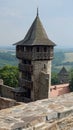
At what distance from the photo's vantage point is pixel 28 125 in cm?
419

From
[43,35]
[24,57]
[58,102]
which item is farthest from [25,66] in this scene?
[58,102]

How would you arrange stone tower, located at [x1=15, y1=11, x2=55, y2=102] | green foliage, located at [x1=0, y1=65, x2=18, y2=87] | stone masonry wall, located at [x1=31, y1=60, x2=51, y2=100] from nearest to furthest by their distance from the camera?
stone tower, located at [x1=15, y1=11, x2=55, y2=102]
stone masonry wall, located at [x1=31, y1=60, x2=51, y2=100]
green foliage, located at [x1=0, y1=65, x2=18, y2=87]

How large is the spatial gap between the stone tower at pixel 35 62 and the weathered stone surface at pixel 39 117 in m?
21.7

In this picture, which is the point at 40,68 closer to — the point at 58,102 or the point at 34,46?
the point at 34,46

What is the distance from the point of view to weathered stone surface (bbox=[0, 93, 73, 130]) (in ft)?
13.8

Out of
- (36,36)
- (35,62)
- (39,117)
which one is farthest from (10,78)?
(39,117)

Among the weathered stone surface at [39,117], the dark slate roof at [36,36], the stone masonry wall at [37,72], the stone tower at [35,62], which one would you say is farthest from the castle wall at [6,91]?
the weathered stone surface at [39,117]

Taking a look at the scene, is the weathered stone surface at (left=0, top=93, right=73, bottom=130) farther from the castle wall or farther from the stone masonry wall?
the castle wall

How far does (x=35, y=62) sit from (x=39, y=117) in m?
23.3

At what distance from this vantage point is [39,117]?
4488 millimetres

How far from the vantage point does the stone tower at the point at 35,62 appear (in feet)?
91.0

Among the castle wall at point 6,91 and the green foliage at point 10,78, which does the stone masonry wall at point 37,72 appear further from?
the green foliage at point 10,78

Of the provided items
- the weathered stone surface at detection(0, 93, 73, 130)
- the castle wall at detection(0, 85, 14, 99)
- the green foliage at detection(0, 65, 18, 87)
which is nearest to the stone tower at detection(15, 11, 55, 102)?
the castle wall at detection(0, 85, 14, 99)

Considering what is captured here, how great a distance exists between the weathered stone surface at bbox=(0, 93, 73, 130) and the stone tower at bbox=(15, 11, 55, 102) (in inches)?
854
